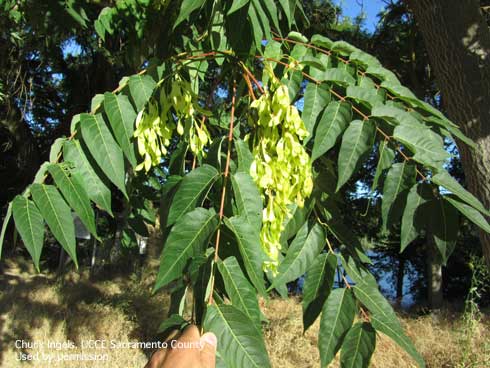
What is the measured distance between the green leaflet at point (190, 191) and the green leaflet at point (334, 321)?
1.50 feet

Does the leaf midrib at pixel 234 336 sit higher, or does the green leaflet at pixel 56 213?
the green leaflet at pixel 56 213

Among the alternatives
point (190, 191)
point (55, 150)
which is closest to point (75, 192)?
point (55, 150)

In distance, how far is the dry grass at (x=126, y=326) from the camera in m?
4.29

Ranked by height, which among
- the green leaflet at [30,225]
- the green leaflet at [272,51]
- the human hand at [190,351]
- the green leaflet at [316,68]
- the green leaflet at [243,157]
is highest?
the green leaflet at [272,51]

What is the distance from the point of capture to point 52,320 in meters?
5.18

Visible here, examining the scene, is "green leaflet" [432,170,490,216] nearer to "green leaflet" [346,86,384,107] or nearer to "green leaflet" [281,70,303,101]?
"green leaflet" [346,86,384,107]

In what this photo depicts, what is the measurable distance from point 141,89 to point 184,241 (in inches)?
21.4

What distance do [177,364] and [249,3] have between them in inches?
34.5

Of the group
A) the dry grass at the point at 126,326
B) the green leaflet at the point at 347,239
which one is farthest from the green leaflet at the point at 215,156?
the dry grass at the point at 126,326

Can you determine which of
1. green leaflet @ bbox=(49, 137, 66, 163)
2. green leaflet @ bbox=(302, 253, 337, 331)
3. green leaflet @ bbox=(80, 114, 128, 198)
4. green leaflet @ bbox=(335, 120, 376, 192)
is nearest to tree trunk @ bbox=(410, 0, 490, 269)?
green leaflet @ bbox=(335, 120, 376, 192)

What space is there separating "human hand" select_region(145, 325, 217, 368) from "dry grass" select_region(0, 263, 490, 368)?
328cm

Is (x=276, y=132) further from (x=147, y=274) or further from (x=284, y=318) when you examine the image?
(x=147, y=274)

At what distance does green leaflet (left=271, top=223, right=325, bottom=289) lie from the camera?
3.41 ft

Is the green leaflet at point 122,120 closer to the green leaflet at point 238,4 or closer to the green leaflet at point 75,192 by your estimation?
the green leaflet at point 75,192
